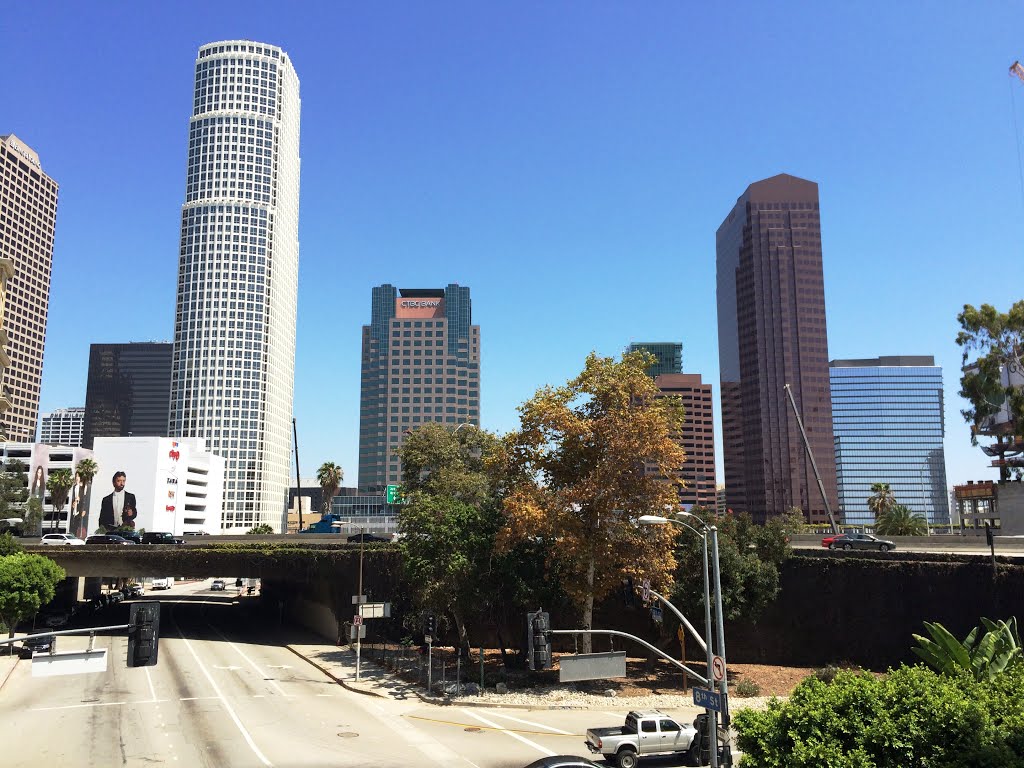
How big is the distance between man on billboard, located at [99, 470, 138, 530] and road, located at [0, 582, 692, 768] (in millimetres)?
117254

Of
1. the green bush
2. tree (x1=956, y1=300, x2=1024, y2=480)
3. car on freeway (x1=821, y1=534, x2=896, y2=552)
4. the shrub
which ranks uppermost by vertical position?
tree (x1=956, y1=300, x2=1024, y2=480)

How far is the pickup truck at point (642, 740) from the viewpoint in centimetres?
2538

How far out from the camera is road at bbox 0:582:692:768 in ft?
87.9

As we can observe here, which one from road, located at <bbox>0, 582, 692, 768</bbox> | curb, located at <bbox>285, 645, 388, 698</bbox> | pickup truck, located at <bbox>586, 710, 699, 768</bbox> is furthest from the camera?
curb, located at <bbox>285, 645, 388, 698</bbox>

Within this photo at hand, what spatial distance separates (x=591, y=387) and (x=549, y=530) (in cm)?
856

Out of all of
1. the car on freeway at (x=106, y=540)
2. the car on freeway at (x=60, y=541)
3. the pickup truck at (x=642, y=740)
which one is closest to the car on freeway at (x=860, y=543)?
the pickup truck at (x=642, y=740)

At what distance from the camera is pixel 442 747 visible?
93.7ft

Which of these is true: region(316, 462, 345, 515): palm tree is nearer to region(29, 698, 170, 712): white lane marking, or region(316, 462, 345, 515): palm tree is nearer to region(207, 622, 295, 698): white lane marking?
region(207, 622, 295, 698): white lane marking

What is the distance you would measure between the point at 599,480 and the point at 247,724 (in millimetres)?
20423

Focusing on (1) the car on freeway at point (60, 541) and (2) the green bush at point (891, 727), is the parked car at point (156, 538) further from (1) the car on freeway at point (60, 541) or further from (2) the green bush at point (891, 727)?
(2) the green bush at point (891, 727)

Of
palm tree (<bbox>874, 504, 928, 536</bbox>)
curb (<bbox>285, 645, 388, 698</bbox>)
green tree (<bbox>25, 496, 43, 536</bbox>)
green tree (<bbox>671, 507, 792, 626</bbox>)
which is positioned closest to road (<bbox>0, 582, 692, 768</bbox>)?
curb (<bbox>285, 645, 388, 698</bbox>)

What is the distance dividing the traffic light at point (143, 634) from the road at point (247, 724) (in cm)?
1006

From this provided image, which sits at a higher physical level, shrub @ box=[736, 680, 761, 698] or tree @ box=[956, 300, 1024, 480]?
tree @ box=[956, 300, 1024, 480]

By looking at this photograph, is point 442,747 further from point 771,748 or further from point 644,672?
point 644,672
